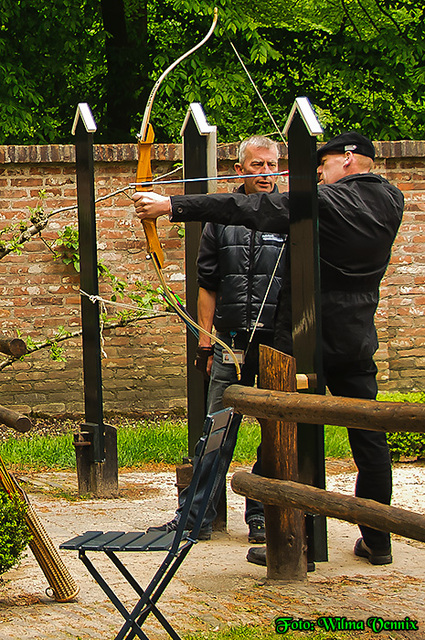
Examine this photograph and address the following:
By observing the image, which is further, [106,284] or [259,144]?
[106,284]

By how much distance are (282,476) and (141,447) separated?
3.20 meters

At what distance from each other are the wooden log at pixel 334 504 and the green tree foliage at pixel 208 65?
7.00 meters

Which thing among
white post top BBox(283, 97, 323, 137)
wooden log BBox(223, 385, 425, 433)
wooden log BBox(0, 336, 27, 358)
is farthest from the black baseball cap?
wooden log BBox(0, 336, 27, 358)

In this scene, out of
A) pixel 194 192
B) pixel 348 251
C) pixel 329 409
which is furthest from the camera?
pixel 194 192

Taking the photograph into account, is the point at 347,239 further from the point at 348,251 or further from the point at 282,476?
the point at 282,476

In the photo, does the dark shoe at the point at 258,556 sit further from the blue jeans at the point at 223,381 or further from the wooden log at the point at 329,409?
the wooden log at the point at 329,409

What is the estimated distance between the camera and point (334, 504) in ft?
11.6

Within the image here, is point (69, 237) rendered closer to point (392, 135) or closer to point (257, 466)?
point (257, 466)

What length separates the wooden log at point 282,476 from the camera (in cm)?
398

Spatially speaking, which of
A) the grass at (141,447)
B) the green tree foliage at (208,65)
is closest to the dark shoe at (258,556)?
the grass at (141,447)

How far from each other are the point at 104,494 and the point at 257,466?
59.1 inches

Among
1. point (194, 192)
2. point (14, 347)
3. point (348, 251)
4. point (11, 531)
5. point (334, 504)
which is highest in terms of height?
point (194, 192)

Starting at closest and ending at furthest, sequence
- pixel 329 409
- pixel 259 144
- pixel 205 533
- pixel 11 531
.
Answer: pixel 329 409 → pixel 11 531 → pixel 259 144 → pixel 205 533

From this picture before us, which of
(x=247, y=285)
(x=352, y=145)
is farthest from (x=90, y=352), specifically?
(x=352, y=145)
